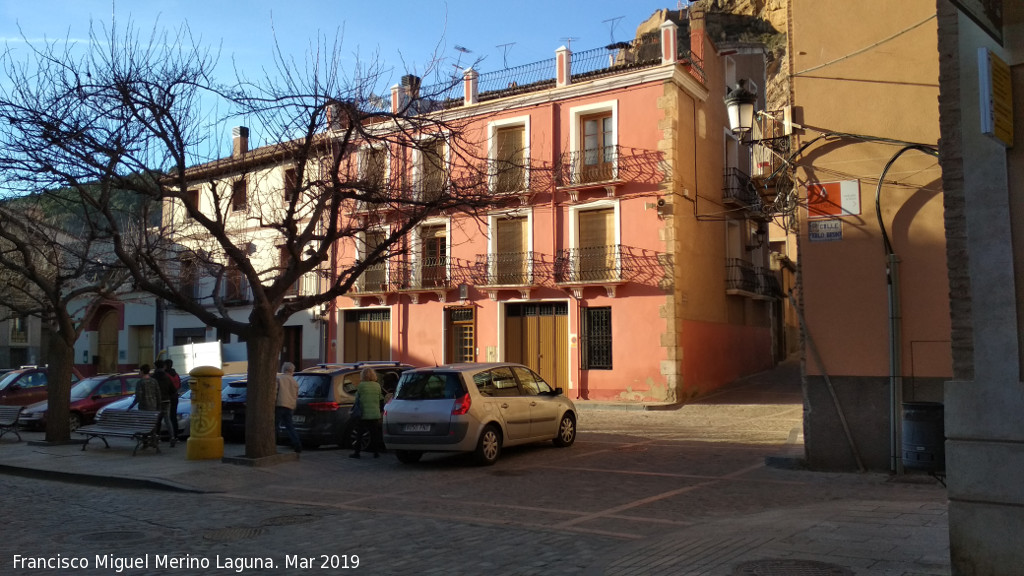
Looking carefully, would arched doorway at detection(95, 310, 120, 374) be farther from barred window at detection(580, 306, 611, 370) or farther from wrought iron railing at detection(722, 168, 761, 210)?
wrought iron railing at detection(722, 168, 761, 210)

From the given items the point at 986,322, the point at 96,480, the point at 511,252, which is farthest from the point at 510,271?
the point at 986,322

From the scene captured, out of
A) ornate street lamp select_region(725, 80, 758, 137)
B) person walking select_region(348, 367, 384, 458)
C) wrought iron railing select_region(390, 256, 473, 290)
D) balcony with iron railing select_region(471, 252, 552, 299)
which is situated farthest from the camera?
wrought iron railing select_region(390, 256, 473, 290)

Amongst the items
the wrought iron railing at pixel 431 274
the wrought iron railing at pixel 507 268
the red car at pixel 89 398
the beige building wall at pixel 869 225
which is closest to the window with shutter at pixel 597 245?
the wrought iron railing at pixel 507 268

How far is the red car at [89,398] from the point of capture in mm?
19312

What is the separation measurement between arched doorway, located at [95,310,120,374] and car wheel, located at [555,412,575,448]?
32880 millimetres

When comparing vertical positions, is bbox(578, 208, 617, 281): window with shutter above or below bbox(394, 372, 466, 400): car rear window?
above

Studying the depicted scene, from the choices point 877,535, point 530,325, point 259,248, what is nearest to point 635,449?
point 877,535

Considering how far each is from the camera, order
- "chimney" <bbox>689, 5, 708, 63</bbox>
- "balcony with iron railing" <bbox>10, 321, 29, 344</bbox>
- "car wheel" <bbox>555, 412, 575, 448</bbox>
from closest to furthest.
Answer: "car wheel" <bbox>555, 412, 575, 448</bbox>, "chimney" <bbox>689, 5, 708, 63</bbox>, "balcony with iron railing" <bbox>10, 321, 29, 344</bbox>

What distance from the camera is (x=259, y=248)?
32.6 meters

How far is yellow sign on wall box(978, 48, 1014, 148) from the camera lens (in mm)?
5285

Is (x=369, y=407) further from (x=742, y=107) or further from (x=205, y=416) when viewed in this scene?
(x=742, y=107)

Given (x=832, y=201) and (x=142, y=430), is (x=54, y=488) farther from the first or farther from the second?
(x=832, y=201)

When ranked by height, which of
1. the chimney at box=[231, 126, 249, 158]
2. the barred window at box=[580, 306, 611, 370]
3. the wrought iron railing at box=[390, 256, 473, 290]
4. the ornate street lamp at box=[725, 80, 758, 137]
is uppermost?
the chimney at box=[231, 126, 249, 158]

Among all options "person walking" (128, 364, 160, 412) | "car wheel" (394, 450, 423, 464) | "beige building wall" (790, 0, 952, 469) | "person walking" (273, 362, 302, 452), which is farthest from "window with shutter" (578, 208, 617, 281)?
"beige building wall" (790, 0, 952, 469)
